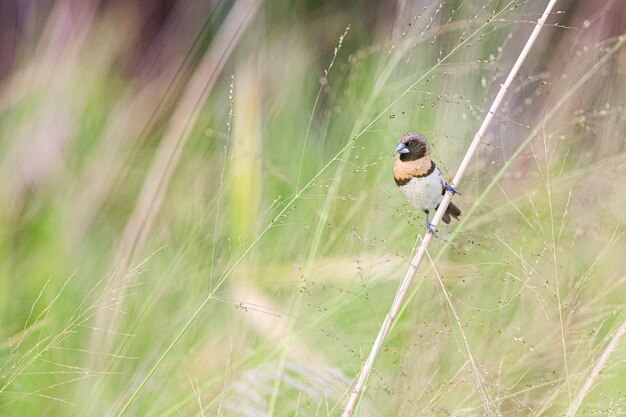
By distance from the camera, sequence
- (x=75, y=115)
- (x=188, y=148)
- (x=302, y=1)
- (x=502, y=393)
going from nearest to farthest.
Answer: (x=502, y=393) < (x=75, y=115) < (x=188, y=148) < (x=302, y=1)

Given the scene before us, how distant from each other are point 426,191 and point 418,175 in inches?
1.6

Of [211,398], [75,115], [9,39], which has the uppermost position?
[9,39]

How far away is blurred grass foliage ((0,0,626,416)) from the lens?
116 centimetres

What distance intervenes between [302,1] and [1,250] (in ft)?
2.85

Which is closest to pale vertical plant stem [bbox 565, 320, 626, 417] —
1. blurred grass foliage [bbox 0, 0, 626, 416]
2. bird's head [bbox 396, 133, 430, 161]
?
blurred grass foliage [bbox 0, 0, 626, 416]

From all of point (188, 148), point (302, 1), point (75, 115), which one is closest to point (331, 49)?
point (302, 1)

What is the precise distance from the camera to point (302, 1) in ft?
6.22

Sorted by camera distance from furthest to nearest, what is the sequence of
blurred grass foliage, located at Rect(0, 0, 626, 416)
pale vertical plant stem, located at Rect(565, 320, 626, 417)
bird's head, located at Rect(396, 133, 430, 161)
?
bird's head, located at Rect(396, 133, 430, 161) < blurred grass foliage, located at Rect(0, 0, 626, 416) < pale vertical plant stem, located at Rect(565, 320, 626, 417)

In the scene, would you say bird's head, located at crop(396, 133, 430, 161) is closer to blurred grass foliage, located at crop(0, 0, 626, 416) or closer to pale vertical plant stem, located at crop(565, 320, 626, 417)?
blurred grass foliage, located at crop(0, 0, 626, 416)

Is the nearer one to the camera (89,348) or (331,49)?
(89,348)

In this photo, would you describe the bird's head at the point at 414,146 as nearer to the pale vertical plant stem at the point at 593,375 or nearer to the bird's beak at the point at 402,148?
the bird's beak at the point at 402,148

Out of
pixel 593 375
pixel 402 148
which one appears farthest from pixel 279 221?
pixel 593 375

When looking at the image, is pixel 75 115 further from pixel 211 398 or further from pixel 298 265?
pixel 211 398

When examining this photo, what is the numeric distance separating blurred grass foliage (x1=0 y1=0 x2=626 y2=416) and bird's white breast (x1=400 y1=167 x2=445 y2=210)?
0.05 metres
